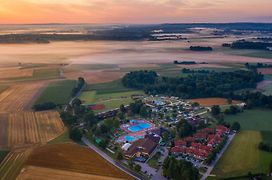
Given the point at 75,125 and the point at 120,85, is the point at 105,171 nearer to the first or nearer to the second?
the point at 75,125

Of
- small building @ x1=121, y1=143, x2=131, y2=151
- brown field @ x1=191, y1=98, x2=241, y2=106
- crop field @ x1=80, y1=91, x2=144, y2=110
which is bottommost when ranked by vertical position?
small building @ x1=121, y1=143, x2=131, y2=151

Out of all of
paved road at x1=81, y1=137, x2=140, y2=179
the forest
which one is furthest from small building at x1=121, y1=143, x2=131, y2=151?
the forest

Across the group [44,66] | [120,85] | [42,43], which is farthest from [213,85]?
[42,43]

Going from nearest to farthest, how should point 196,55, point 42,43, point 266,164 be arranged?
point 266,164 < point 196,55 < point 42,43

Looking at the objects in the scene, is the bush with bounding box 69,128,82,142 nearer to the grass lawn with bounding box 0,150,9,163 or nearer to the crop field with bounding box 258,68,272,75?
the grass lawn with bounding box 0,150,9,163

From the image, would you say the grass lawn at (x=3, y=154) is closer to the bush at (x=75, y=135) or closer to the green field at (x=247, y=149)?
the bush at (x=75, y=135)

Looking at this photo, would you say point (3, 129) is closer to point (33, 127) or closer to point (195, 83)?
point (33, 127)
